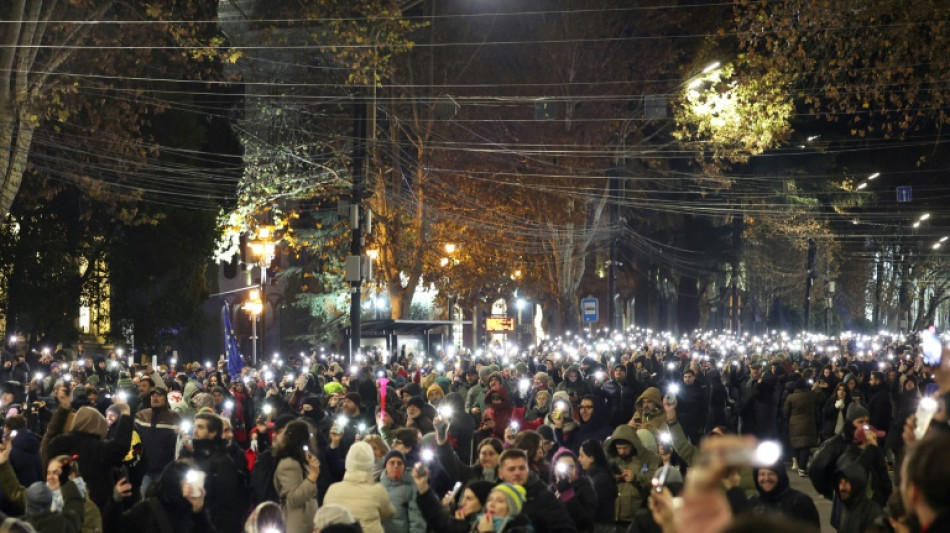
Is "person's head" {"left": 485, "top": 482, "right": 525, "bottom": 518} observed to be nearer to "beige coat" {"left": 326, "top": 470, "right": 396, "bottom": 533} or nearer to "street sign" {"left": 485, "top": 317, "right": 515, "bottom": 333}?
"beige coat" {"left": 326, "top": 470, "right": 396, "bottom": 533}

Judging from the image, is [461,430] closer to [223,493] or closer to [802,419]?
[223,493]

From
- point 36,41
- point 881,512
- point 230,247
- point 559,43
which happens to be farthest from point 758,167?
point 881,512

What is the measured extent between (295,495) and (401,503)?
782 millimetres

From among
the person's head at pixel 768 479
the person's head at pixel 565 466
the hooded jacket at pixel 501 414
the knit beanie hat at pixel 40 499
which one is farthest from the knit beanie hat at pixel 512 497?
the hooded jacket at pixel 501 414

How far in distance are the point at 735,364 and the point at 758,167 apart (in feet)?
107

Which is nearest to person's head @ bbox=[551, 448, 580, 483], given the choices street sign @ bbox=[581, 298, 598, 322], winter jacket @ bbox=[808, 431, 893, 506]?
winter jacket @ bbox=[808, 431, 893, 506]

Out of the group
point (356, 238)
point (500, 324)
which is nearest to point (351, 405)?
point (356, 238)

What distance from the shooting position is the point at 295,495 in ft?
32.9

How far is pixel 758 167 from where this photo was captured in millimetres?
57469

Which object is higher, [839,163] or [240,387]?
[839,163]

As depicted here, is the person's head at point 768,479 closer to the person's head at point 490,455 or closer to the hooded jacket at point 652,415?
the person's head at point 490,455

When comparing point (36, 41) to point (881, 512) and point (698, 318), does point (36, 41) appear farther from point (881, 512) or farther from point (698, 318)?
point (698, 318)

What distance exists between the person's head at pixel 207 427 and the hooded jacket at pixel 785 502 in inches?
163

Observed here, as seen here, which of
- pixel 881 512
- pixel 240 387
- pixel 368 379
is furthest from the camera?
pixel 368 379
